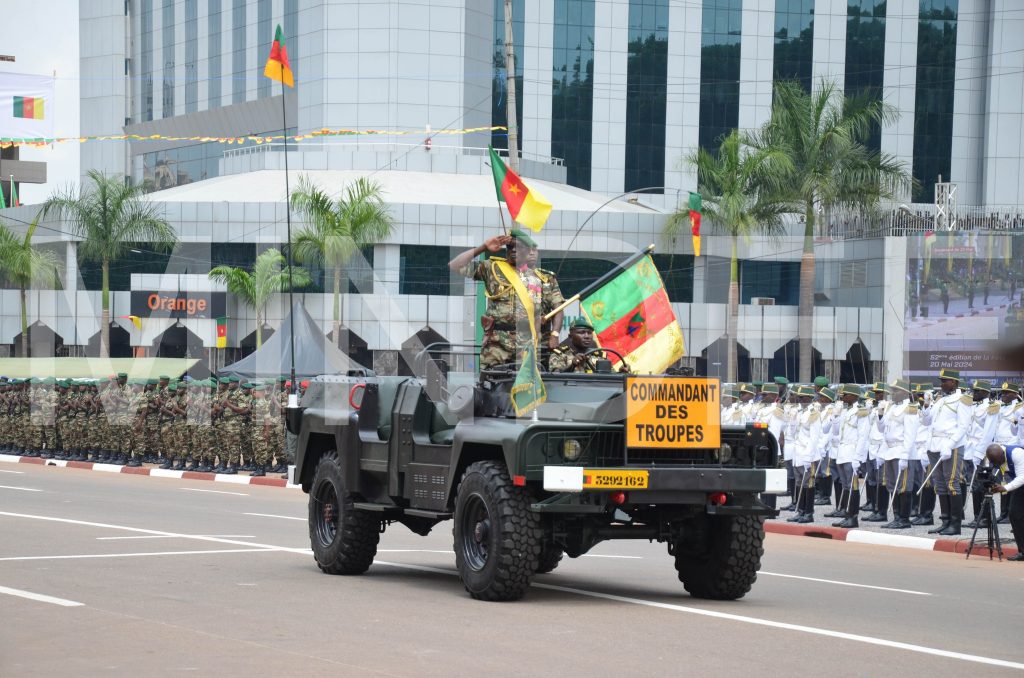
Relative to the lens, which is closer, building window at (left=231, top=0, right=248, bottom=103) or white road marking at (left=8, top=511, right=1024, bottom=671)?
white road marking at (left=8, top=511, right=1024, bottom=671)

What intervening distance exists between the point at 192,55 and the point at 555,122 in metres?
23.1

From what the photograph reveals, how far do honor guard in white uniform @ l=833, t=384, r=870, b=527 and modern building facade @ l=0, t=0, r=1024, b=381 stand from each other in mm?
36140

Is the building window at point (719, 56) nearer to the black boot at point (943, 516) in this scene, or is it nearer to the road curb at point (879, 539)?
the road curb at point (879, 539)

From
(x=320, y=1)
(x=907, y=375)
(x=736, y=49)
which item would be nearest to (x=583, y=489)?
(x=907, y=375)

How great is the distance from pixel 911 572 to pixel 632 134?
6319 cm

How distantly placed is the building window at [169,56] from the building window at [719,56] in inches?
1265

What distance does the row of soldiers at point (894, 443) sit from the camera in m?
18.8

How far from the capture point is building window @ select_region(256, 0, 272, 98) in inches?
2990

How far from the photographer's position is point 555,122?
7581cm

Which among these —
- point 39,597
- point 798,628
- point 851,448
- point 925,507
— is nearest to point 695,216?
point 851,448

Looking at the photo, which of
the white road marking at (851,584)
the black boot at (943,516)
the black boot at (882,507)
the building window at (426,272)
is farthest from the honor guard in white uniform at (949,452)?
the building window at (426,272)

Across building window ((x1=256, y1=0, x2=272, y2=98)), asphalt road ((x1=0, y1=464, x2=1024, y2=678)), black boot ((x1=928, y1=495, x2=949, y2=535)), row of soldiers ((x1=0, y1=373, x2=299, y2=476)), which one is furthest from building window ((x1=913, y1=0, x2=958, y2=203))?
asphalt road ((x1=0, y1=464, x2=1024, y2=678))

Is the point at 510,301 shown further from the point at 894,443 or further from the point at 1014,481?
the point at 894,443

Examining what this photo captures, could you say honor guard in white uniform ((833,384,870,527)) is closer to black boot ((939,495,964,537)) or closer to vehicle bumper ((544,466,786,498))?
black boot ((939,495,964,537))
